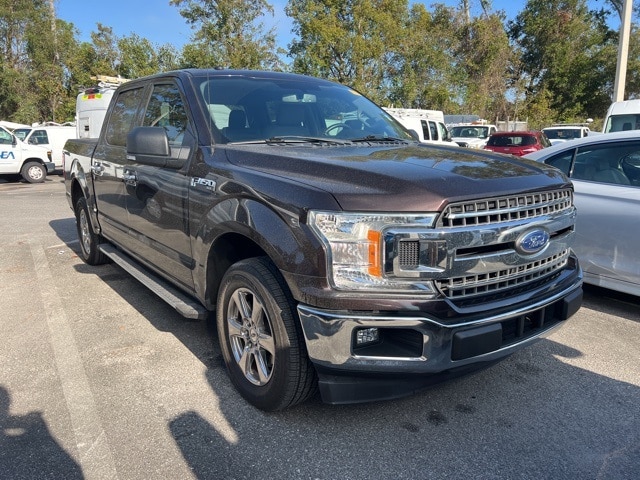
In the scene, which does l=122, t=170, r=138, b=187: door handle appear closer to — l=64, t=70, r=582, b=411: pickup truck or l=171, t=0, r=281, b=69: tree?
l=64, t=70, r=582, b=411: pickup truck

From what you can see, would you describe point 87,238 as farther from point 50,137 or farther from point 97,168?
point 50,137

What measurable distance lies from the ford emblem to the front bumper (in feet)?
1.04

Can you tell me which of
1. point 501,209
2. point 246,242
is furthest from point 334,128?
point 501,209

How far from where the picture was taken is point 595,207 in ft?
14.6

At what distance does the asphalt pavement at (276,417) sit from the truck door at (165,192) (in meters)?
0.67

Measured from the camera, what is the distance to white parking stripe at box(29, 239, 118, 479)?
249cm

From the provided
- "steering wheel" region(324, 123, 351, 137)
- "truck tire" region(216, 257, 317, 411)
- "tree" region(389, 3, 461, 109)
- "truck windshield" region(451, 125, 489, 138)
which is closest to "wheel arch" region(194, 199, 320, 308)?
"truck tire" region(216, 257, 317, 411)

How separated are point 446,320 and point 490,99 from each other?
37.5 m

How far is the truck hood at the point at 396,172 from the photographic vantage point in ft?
7.54

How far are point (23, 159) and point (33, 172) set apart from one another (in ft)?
1.73

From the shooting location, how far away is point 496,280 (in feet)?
8.20

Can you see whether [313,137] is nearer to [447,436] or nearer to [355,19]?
[447,436]

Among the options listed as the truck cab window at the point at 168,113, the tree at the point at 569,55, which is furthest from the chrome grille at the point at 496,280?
the tree at the point at 569,55

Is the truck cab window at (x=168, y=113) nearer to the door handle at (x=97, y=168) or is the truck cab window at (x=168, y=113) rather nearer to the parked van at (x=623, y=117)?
the door handle at (x=97, y=168)
